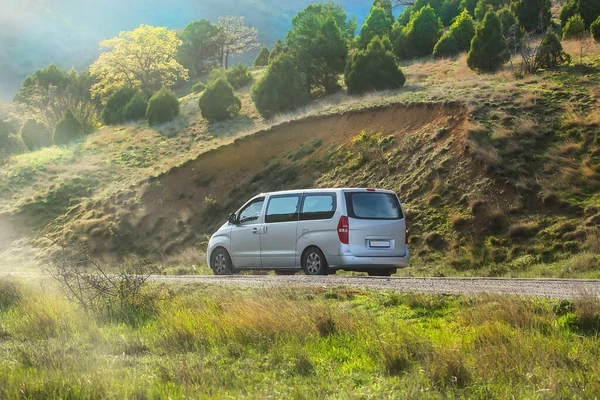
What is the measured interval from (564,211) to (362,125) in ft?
43.9

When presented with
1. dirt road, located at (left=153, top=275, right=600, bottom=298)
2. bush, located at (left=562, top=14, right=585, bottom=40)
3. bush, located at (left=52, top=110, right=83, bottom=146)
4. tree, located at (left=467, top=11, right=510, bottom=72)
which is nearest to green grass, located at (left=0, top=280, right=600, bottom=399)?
dirt road, located at (left=153, top=275, right=600, bottom=298)

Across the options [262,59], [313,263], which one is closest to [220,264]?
[313,263]

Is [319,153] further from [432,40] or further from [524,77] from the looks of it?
[432,40]

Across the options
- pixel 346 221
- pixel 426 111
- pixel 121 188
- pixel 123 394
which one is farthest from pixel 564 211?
pixel 121 188

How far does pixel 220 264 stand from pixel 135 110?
47980 mm

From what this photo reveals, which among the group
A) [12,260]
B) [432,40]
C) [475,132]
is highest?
[432,40]

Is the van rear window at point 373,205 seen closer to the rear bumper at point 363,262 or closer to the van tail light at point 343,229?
the van tail light at point 343,229

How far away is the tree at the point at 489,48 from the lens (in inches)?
1483

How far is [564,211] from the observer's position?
60.7 ft

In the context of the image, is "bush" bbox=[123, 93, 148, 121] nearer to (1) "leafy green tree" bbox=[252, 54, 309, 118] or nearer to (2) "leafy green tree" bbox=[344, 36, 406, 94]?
(1) "leafy green tree" bbox=[252, 54, 309, 118]

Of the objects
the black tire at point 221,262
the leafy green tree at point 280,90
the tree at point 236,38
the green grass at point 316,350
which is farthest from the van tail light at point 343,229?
the tree at point 236,38

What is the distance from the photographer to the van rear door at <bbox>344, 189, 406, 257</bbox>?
14.0 metres

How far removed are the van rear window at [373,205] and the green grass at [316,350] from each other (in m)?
4.52

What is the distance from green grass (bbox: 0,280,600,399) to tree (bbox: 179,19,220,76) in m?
92.4
